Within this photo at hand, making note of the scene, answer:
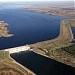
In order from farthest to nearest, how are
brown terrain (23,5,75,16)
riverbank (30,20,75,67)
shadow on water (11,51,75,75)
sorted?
brown terrain (23,5,75,16)
riverbank (30,20,75,67)
shadow on water (11,51,75,75)

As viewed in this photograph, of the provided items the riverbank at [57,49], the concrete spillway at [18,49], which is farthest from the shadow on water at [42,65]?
the concrete spillway at [18,49]

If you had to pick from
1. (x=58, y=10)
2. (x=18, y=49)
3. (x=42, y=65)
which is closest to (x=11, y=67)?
(x=42, y=65)

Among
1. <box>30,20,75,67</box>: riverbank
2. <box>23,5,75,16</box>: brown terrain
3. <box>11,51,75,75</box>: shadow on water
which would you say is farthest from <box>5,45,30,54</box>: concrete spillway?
<box>23,5,75,16</box>: brown terrain

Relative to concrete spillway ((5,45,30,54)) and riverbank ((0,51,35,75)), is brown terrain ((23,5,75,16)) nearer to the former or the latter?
concrete spillway ((5,45,30,54))

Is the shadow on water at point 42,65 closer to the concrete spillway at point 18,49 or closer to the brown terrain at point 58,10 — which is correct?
the concrete spillway at point 18,49

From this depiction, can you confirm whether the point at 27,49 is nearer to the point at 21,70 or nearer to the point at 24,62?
the point at 24,62

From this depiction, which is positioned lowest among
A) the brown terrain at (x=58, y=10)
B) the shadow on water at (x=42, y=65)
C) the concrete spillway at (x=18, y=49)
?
the brown terrain at (x=58, y=10)
